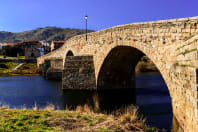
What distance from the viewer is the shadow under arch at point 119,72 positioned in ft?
50.9

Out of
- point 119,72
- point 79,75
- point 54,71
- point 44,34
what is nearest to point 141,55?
point 119,72

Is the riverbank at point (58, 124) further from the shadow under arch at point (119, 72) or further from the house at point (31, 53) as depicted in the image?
the house at point (31, 53)

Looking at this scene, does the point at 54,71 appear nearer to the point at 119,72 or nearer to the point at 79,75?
the point at 79,75

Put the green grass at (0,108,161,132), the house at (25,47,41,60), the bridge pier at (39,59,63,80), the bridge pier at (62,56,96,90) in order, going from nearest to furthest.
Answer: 1. the green grass at (0,108,161,132)
2. the bridge pier at (62,56,96,90)
3. the bridge pier at (39,59,63,80)
4. the house at (25,47,41,60)

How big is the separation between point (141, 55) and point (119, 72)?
2651mm

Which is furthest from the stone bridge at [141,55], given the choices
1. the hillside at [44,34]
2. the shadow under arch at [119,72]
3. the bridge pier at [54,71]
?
the hillside at [44,34]

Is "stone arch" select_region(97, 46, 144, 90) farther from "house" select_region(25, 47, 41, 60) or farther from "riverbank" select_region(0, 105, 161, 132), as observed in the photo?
"house" select_region(25, 47, 41, 60)

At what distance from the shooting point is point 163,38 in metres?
8.68

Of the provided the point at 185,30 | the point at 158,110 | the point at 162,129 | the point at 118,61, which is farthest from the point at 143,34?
the point at 118,61

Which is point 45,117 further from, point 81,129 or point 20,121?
point 81,129

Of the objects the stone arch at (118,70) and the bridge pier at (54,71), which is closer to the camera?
the stone arch at (118,70)

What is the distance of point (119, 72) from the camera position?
17.5 m

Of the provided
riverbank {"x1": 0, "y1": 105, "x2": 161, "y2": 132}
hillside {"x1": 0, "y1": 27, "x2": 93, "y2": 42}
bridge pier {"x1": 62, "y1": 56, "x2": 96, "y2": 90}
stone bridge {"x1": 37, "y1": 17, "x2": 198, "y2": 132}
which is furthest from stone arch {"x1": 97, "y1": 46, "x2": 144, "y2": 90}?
hillside {"x1": 0, "y1": 27, "x2": 93, "y2": 42}

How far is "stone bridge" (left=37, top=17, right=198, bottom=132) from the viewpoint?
5.63 m
